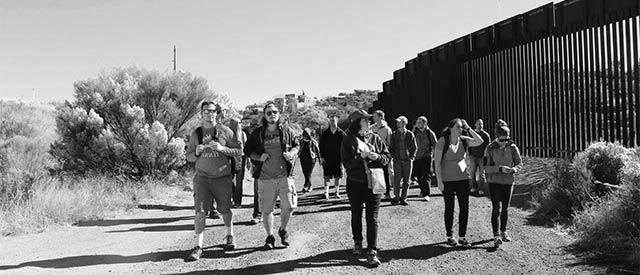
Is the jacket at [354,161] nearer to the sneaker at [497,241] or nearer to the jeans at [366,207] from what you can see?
the jeans at [366,207]

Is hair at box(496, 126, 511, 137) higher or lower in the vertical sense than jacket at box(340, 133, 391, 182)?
higher

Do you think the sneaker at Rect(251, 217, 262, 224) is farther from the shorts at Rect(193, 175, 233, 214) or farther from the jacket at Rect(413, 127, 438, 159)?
the jacket at Rect(413, 127, 438, 159)

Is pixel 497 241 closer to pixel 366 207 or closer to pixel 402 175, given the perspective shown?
pixel 366 207

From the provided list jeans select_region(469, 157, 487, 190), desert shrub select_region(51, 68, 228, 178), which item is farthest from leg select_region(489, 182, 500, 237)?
desert shrub select_region(51, 68, 228, 178)

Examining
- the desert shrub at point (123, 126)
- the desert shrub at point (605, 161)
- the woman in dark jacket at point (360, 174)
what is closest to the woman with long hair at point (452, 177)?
the woman in dark jacket at point (360, 174)

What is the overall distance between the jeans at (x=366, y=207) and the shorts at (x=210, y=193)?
66.2 inches

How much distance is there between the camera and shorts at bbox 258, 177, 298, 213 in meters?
6.81

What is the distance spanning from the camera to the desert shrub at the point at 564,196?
27.5 ft

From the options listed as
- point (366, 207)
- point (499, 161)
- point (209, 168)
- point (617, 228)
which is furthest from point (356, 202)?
point (617, 228)

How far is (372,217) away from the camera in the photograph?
20.1ft

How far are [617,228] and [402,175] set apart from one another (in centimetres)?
464

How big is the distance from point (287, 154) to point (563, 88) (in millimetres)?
8565

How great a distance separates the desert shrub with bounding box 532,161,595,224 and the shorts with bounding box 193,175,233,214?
5141 mm

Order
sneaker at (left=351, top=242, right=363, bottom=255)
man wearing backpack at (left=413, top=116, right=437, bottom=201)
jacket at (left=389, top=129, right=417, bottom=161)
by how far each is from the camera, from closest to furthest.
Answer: sneaker at (left=351, top=242, right=363, bottom=255), jacket at (left=389, top=129, right=417, bottom=161), man wearing backpack at (left=413, top=116, right=437, bottom=201)
